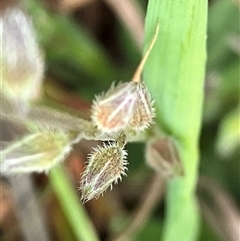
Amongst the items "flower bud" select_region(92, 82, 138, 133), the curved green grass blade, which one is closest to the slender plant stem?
the curved green grass blade

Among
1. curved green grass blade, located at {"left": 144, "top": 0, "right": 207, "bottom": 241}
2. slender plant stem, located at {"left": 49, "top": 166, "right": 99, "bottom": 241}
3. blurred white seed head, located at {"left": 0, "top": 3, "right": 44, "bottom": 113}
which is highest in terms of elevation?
blurred white seed head, located at {"left": 0, "top": 3, "right": 44, "bottom": 113}

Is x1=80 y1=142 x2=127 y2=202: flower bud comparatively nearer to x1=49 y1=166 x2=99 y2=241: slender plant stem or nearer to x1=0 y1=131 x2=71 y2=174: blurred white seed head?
x1=0 y1=131 x2=71 y2=174: blurred white seed head

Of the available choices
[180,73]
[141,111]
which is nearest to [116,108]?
[141,111]

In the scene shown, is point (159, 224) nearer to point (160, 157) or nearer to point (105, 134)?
point (160, 157)

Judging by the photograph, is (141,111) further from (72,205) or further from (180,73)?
(72,205)

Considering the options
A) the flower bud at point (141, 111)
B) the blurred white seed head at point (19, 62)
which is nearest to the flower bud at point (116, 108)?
the flower bud at point (141, 111)

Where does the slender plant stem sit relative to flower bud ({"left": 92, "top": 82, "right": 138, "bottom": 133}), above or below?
below

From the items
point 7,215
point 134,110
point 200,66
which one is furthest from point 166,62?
point 7,215
